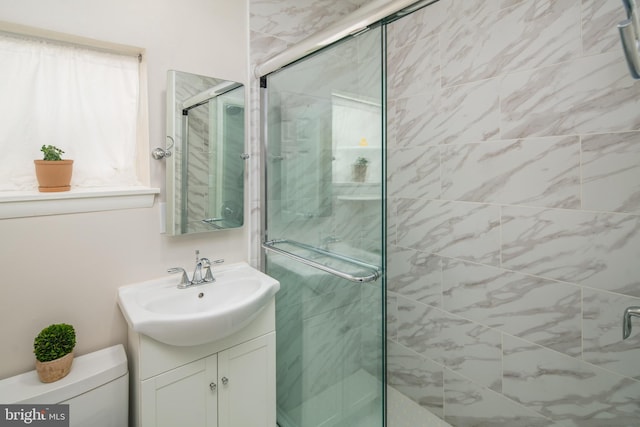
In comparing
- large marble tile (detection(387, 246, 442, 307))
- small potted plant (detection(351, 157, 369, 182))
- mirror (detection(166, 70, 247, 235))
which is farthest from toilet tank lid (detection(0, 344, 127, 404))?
large marble tile (detection(387, 246, 442, 307))

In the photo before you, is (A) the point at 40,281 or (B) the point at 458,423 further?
(B) the point at 458,423

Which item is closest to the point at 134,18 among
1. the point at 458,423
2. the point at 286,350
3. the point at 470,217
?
the point at 286,350

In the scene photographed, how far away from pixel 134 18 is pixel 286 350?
172 centimetres

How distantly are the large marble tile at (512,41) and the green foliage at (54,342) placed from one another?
6.82ft

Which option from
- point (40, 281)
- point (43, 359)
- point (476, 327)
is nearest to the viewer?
point (43, 359)

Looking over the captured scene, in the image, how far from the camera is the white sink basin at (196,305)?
108 cm

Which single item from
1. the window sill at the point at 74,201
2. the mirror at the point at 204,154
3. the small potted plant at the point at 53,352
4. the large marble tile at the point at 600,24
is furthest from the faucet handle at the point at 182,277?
the large marble tile at the point at 600,24

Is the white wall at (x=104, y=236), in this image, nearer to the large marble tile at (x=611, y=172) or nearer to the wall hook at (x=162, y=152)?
the wall hook at (x=162, y=152)

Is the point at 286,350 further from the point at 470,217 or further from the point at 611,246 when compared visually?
the point at 611,246

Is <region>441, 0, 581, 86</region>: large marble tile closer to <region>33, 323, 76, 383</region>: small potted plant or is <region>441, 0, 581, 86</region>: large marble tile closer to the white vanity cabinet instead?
the white vanity cabinet

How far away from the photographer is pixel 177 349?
1184mm

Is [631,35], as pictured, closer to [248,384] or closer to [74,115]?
[248,384]

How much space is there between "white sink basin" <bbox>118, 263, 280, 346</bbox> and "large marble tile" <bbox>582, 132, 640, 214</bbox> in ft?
4.48
